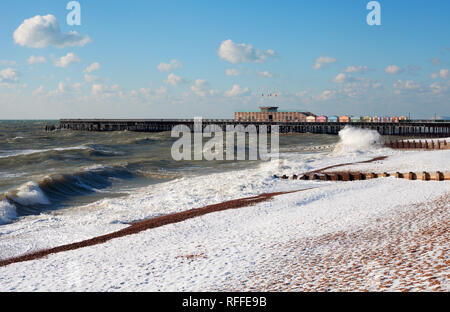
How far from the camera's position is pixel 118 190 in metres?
22.9

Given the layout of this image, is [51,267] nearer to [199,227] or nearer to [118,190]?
[199,227]

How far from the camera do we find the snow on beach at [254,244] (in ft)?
24.2

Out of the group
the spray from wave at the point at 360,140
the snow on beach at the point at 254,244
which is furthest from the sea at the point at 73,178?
the spray from wave at the point at 360,140

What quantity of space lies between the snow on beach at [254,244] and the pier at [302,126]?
205 feet

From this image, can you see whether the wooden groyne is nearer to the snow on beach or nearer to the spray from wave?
the snow on beach

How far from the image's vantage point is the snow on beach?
7.38m

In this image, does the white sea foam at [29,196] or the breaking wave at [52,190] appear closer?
the breaking wave at [52,190]

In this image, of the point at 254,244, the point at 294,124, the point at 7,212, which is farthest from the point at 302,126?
the point at 254,244

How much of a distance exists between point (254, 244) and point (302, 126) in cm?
8105

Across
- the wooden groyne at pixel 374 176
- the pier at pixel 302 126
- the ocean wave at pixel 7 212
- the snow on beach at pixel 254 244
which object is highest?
the pier at pixel 302 126

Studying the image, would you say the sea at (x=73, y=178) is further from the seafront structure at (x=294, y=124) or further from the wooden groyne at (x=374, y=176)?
the seafront structure at (x=294, y=124)

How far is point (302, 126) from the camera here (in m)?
89.0
